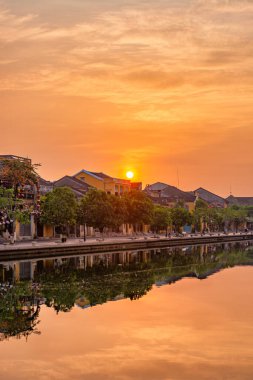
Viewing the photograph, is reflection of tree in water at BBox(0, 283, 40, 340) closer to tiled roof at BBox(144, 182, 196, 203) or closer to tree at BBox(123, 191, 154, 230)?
tree at BBox(123, 191, 154, 230)

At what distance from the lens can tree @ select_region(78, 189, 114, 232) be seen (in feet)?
305

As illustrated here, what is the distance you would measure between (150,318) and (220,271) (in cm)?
2642

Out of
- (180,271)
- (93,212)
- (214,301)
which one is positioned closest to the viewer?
(214,301)

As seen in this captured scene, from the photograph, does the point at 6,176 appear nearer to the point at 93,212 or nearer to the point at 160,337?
the point at 93,212

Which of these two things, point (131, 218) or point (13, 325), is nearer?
point (13, 325)

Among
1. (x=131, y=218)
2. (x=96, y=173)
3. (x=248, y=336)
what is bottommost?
(x=248, y=336)

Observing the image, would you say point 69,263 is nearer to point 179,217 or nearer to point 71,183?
point 71,183

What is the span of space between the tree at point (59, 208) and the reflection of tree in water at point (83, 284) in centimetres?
1671

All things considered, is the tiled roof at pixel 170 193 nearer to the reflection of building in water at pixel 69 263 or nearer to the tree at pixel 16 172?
the tree at pixel 16 172

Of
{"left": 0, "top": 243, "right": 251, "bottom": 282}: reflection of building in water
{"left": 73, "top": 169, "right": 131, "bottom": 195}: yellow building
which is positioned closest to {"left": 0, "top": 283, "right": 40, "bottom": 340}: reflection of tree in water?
{"left": 0, "top": 243, "right": 251, "bottom": 282}: reflection of building in water

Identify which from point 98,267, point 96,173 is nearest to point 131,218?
point 96,173

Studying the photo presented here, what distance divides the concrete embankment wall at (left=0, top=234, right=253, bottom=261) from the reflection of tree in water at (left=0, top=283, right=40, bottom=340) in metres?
21.4

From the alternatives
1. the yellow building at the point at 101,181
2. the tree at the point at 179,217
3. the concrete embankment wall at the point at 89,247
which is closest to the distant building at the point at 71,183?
the yellow building at the point at 101,181

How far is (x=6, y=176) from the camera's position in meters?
78.4
